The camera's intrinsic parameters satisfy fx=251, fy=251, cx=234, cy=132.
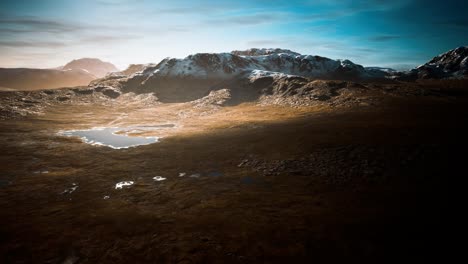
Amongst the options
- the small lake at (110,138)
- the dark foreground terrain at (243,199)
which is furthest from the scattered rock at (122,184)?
the small lake at (110,138)

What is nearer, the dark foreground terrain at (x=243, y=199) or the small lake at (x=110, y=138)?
the dark foreground terrain at (x=243, y=199)

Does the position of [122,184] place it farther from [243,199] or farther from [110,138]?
[110,138]

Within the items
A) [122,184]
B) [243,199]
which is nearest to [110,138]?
[122,184]

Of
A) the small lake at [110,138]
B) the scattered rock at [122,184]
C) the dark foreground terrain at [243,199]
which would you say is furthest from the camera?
the small lake at [110,138]

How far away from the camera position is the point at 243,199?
106 feet

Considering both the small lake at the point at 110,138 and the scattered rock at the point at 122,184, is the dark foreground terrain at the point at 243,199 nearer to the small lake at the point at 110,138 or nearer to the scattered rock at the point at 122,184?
the scattered rock at the point at 122,184

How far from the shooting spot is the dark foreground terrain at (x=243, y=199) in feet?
69.8

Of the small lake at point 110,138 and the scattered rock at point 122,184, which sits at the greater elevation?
the small lake at point 110,138

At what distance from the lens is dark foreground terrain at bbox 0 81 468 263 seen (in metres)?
21.3

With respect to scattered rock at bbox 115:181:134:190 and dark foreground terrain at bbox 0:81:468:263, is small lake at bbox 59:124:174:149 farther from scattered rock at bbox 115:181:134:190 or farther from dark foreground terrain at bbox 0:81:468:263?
scattered rock at bbox 115:181:134:190

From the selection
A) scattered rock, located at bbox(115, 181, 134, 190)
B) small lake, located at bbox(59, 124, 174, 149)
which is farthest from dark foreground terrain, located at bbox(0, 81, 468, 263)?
small lake, located at bbox(59, 124, 174, 149)

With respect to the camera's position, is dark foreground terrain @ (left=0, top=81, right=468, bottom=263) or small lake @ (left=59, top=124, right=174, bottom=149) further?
small lake @ (left=59, top=124, right=174, bottom=149)

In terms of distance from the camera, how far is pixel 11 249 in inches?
865

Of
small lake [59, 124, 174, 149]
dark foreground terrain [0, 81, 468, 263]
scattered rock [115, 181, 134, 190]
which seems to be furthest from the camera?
small lake [59, 124, 174, 149]
